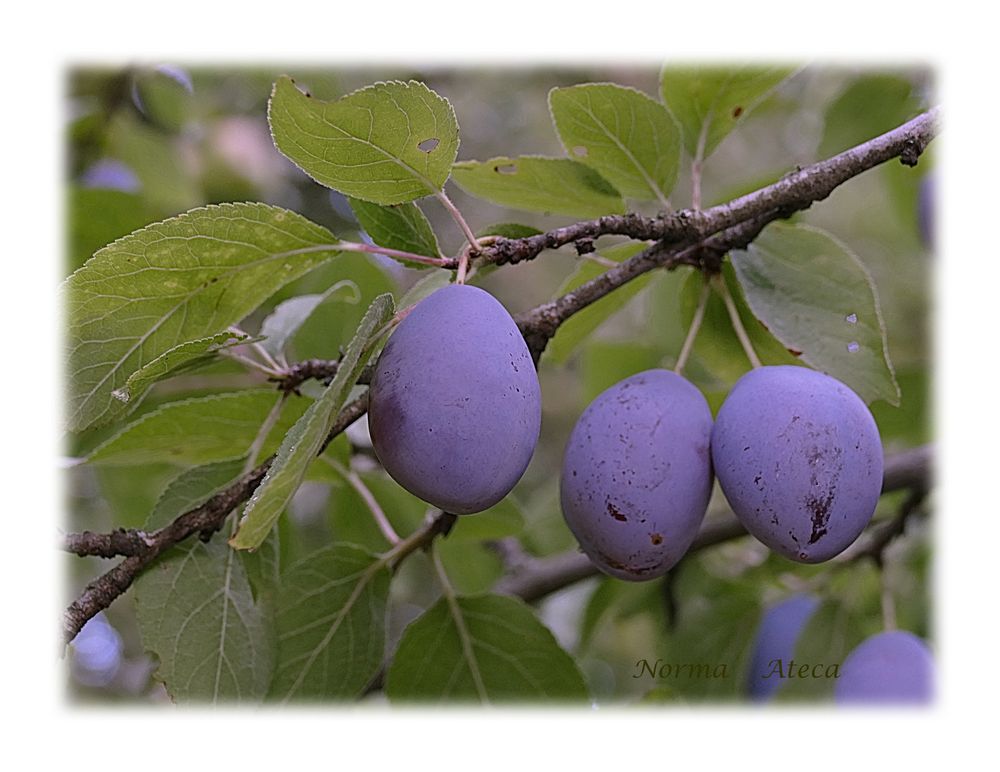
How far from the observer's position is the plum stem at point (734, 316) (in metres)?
0.73

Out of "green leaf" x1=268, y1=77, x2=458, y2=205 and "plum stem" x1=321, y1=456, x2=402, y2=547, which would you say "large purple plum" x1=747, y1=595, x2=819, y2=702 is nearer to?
"plum stem" x1=321, y1=456, x2=402, y2=547

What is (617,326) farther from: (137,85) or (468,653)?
(468,653)

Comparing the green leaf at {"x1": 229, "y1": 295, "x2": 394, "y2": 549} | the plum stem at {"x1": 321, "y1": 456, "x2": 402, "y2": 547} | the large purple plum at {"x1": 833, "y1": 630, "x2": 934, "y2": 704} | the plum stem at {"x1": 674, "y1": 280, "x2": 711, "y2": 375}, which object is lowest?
the large purple plum at {"x1": 833, "y1": 630, "x2": 934, "y2": 704}

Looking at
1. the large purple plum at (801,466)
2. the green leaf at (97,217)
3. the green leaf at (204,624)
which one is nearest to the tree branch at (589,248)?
the green leaf at (204,624)

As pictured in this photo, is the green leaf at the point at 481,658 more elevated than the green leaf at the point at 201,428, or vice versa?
the green leaf at the point at 201,428

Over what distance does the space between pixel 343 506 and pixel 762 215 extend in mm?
498

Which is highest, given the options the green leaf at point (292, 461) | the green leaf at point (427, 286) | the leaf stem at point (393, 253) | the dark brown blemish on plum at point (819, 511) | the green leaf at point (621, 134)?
the green leaf at point (621, 134)

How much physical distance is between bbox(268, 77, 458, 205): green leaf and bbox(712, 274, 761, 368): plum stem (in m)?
0.24

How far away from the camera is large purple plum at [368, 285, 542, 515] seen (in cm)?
52

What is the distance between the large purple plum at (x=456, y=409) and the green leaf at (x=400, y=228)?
0.37 feet

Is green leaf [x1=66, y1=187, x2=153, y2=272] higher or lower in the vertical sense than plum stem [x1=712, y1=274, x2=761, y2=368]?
higher

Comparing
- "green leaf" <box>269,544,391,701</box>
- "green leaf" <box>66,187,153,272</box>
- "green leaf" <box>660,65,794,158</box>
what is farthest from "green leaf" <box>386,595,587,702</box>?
"green leaf" <box>66,187,153,272</box>

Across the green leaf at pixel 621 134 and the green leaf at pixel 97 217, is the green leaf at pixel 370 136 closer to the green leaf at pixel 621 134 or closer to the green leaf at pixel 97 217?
the green leaf at pixel 621 134

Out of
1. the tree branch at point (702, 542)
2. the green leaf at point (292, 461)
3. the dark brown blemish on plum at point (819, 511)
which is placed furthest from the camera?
the tree branch at point (702, 542)
